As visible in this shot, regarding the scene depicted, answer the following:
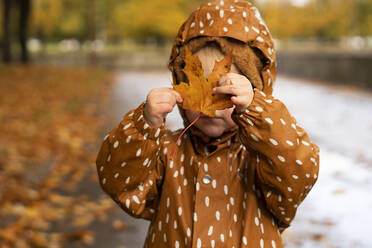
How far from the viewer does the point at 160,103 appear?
1321 millimetres

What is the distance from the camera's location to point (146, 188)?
1.55 meters

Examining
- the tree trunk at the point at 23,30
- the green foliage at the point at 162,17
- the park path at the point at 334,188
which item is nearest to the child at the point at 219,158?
the park path at the point at 334,188

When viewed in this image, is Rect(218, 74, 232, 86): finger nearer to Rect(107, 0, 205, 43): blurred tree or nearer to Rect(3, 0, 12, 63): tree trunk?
Rect(3, 0, 12, 63): tree trunk

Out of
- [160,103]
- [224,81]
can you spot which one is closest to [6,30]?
[160,103]

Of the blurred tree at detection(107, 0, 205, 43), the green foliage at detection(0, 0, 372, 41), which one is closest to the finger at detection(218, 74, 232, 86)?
the green foliage at detection(0, 0, 372, 41)

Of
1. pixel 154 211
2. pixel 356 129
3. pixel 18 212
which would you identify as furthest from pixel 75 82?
pixel 154 211

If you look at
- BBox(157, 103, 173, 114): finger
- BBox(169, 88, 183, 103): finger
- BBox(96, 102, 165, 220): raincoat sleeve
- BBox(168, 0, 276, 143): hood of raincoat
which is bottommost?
BBox(96, 102, 165, 220): raincoat sleeve

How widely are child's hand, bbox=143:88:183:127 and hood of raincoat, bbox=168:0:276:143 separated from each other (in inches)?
5.0

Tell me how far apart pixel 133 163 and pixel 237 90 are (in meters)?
0.47

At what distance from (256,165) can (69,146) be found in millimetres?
4584

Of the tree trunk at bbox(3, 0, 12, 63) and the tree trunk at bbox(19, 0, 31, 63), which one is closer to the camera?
the tree trunk at bbox(3, 0, 12, 63)

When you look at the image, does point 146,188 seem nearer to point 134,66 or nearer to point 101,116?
point 101,116

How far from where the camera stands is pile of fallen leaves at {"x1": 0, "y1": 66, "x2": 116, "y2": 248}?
3211mm

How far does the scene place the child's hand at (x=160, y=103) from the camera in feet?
4.32
